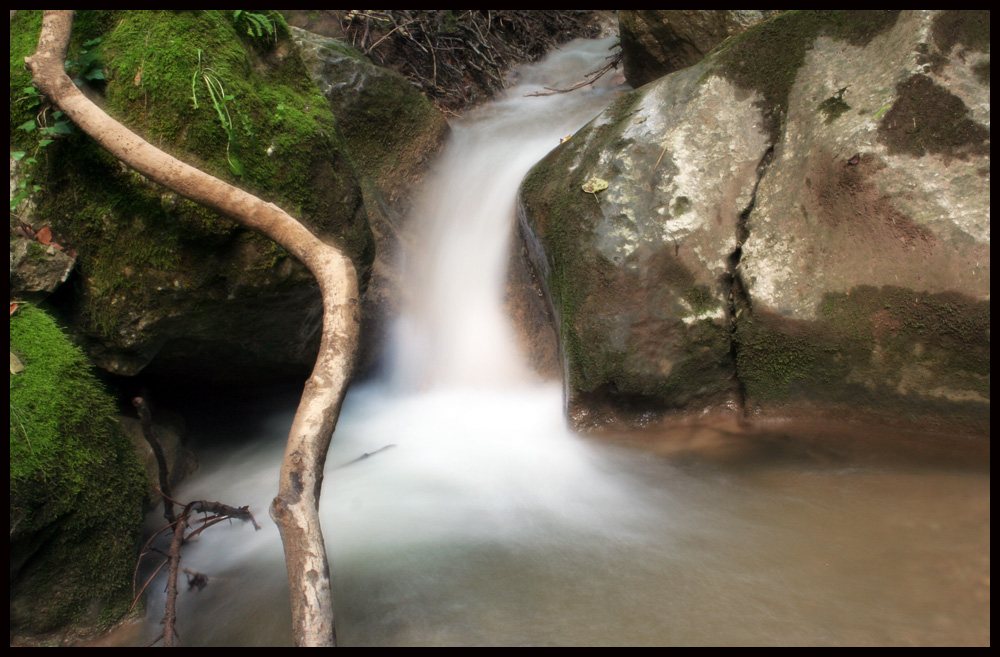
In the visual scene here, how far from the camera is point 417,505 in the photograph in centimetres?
323

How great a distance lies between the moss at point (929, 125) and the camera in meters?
3.16

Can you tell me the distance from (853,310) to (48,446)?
391 centimetres

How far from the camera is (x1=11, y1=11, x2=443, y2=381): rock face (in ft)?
10.2

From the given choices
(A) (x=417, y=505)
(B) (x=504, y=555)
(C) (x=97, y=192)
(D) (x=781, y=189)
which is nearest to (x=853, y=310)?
(D) (x=781, y=189)

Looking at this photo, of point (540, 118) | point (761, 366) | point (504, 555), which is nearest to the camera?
point (504, 555)

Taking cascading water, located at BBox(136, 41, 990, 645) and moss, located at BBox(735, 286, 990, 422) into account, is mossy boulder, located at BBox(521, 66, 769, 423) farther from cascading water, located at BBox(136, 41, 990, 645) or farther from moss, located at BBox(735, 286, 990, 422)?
cascading water, located at BBox(136, 41, 990, 645)

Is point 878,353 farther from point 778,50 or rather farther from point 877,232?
point 778,50

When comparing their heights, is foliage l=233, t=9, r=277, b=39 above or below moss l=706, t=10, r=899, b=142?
below

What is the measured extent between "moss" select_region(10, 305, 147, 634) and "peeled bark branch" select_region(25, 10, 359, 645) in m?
0.92

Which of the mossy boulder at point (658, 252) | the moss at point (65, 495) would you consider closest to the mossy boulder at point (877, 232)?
the mossy boulder at point (658, 252)

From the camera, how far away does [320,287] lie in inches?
113

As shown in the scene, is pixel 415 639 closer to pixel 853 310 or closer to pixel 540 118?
pixel 853 310

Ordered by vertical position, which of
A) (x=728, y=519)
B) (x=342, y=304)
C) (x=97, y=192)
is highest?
(x=97, y=192)

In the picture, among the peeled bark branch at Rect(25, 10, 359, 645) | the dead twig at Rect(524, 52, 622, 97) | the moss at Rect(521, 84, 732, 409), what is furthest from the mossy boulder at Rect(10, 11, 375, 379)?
the dead twig at Rect(524, 52, 622, 97)
